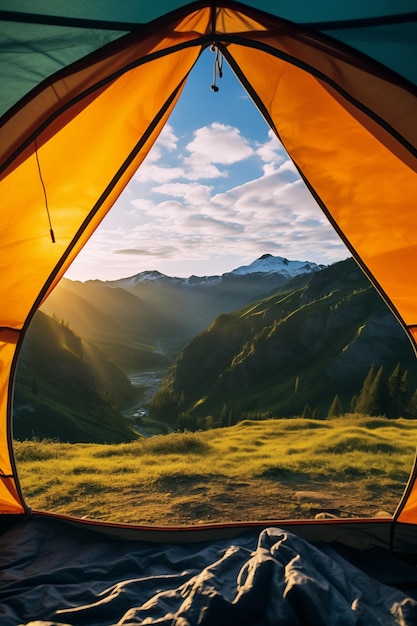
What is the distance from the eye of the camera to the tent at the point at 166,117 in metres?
3.41

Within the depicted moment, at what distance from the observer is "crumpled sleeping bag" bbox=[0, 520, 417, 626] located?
3.44m

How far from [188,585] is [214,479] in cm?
467

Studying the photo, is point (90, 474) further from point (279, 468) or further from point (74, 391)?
point (74, 391)

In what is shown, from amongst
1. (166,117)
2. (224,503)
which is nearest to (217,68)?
(166,117)

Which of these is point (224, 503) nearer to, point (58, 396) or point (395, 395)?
point (395, 395)

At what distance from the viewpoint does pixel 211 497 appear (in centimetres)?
733

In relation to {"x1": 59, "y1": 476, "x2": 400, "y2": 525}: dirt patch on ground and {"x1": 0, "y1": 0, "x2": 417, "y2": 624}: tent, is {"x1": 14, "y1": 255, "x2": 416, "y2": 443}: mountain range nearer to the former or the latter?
{"x1": 59, "y1": 476, "x2": 400, "y2": 525}: dirt patch on ground

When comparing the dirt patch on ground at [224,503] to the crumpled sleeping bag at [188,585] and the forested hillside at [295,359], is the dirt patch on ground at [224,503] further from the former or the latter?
the forested hillside at [295,359]

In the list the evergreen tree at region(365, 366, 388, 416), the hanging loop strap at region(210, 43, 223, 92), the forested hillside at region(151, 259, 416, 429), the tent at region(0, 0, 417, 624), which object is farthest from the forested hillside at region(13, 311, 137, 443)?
the hanging loop strap at region(210, 43, 223, 92)

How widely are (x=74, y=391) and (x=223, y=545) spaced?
288 feet

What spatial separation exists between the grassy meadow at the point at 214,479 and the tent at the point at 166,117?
1.49 m

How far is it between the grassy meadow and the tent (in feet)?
4.89

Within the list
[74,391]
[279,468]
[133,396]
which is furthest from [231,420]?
[279,468]

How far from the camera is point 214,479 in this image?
855 centimetres
